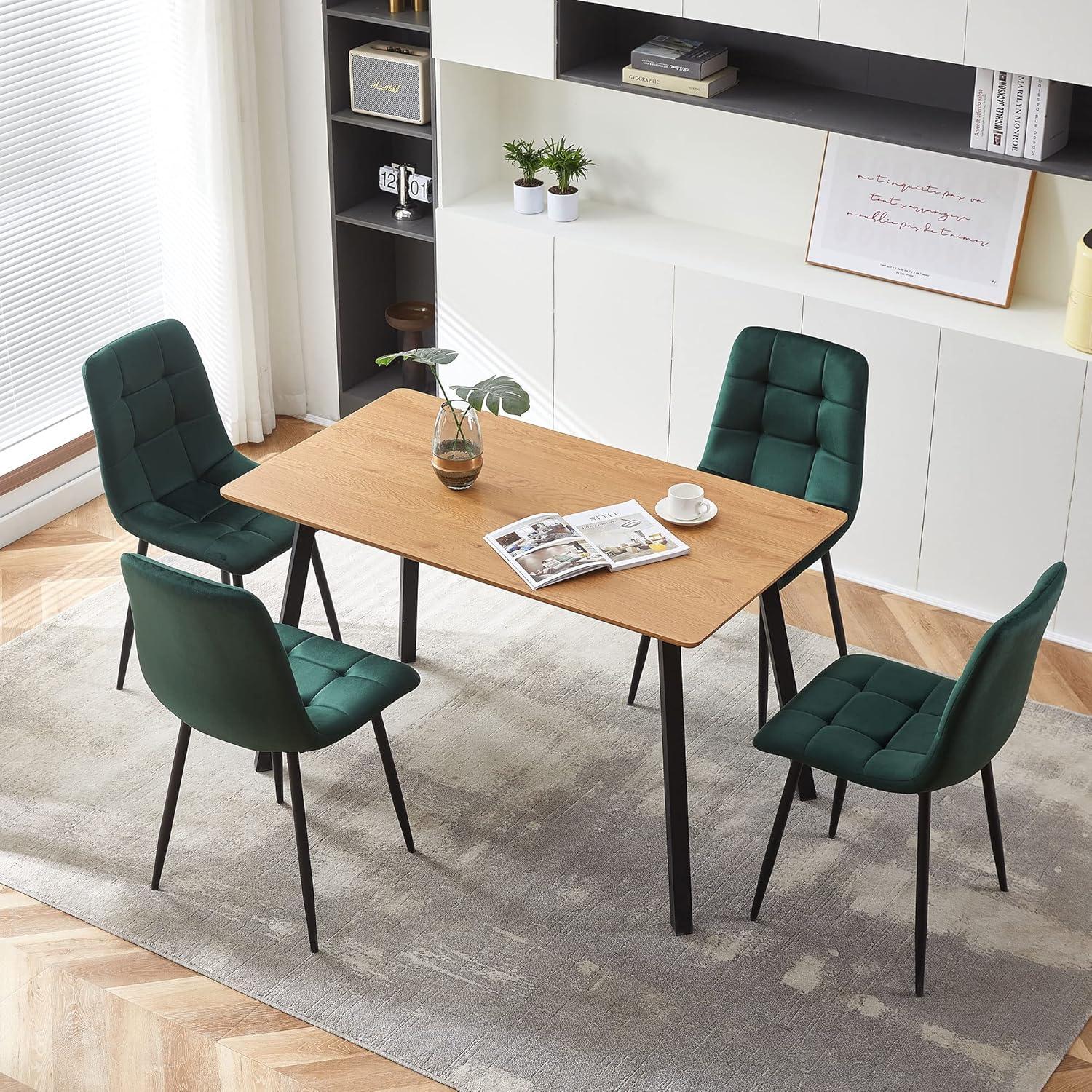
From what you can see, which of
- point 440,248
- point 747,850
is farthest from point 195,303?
point 747,850

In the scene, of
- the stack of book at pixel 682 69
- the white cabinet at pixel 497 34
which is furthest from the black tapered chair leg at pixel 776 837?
the white cabinet at pixel 497 34

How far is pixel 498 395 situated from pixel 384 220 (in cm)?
204

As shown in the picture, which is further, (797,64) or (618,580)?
(797,64)

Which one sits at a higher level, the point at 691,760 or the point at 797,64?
the point at 797,64

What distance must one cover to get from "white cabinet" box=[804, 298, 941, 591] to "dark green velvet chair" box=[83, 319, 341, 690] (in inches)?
67.5

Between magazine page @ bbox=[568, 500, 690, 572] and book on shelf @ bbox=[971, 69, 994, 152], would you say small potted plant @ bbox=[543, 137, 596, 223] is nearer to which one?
book on shelf @ bbox=[971, 69, 994, 152]

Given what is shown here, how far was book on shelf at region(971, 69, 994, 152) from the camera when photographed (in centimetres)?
432

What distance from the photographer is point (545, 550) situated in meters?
3.64

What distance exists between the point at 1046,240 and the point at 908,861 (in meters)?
1.99

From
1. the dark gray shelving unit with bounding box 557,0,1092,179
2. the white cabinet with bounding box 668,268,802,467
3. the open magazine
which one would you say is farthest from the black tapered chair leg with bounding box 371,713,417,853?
the dark gray shelving unit with bounding box 557,0,1092,179

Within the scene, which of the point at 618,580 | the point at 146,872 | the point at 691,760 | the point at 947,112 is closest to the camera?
the point at 618,580

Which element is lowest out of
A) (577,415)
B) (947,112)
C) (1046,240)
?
(577,415)

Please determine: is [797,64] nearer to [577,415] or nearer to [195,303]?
[577,415]

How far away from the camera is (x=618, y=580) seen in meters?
3.56
